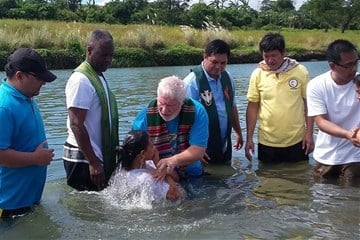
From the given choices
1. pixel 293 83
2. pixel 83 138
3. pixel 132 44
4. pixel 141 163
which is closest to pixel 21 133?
pixel 83 138

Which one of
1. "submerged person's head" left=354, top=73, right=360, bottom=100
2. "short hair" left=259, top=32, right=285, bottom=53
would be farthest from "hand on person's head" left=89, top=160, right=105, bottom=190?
"submerged person's head" left=354, top=73, right=360, bottom=100

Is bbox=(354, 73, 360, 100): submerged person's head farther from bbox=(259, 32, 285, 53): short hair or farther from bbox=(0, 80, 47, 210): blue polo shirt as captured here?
bbox=(0, 80, 47, 210): blue polo shirt

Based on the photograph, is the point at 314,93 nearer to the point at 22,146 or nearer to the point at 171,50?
the point at 22,146

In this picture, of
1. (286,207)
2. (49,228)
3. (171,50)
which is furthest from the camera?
(171,50)

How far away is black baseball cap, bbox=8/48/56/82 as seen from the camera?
14.7 ft

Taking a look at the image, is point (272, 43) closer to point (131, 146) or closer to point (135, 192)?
point (131, 146)

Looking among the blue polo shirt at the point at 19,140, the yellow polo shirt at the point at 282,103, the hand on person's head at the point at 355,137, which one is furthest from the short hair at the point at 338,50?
the blue polo shirt at the point at 19,140

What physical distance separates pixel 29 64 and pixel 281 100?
335cm

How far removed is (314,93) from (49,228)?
3126 millimetres

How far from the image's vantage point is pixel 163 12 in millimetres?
62562

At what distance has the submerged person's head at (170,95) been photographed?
517 cm

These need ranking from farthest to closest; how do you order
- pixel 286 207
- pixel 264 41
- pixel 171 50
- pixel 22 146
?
1. pixel 171 50
2. pixel 264 41
3. pixel 286 207
4. pixel 22 146

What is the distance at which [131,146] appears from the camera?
17.0ft

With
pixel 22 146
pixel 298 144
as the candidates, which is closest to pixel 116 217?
pixel 22 146
